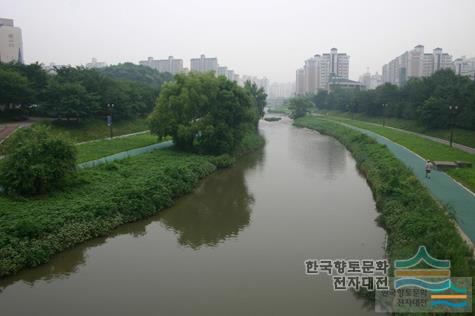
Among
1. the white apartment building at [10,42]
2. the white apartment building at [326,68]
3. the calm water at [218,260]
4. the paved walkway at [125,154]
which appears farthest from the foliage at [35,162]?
the white apartment building at [326,68]

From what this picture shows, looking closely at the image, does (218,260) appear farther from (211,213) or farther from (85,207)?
(85,207)

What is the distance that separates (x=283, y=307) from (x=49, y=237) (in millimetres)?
7242

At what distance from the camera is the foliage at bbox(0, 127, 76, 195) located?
42.9ft

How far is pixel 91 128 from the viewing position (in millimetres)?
29484

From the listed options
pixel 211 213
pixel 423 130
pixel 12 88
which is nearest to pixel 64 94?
pixel 12 88

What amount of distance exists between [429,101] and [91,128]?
96.9 ft

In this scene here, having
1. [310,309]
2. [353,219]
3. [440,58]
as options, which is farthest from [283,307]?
[440,58]

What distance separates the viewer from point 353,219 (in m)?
14.4

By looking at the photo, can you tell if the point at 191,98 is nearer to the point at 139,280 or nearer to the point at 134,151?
the point at 134,151

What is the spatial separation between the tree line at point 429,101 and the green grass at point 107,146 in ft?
72.1

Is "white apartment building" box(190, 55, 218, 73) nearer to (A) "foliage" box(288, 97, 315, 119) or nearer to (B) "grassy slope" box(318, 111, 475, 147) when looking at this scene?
(A) "foliage" box(288, 97, 315, 119)

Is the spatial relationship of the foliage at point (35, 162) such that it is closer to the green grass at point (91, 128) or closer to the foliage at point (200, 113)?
the foliage at point (200, 113)

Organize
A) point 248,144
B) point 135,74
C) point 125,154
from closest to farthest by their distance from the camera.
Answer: point 125,154 < point 248,144 < point 135,74

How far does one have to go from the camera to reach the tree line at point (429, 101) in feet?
102
